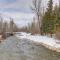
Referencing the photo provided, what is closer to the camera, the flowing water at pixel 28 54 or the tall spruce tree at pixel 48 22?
the flowing water at pixel 28 54

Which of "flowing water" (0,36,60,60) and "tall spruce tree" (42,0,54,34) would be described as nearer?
"flowing water" (0,36,60,60)

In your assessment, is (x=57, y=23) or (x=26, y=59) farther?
(x=57, y=23)

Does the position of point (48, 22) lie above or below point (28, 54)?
above

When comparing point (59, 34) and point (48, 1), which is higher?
point (48, 1)

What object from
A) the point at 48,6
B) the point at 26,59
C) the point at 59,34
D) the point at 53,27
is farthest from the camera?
the point at 48,6

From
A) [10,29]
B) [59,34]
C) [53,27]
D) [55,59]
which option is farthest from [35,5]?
[10,29]

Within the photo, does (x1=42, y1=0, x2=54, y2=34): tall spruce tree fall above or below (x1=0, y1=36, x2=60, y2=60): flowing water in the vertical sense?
above

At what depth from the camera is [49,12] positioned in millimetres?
68062

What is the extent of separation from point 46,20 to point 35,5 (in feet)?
19.3

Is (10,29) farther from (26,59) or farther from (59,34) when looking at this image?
(26,59)

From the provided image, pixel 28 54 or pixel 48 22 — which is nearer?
pixel 28 54

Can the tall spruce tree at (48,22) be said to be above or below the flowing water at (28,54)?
above

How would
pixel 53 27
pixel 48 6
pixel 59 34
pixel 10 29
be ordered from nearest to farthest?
pixel 59 34
pixel 53 27
pixel 48 6
pixel 10 29

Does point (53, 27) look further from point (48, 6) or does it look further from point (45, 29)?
point (48, 6)
